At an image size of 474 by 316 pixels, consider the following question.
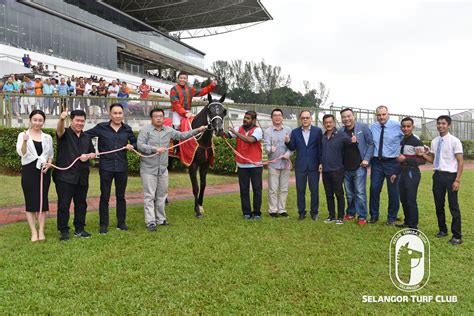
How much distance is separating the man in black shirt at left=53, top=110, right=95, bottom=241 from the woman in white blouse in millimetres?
177

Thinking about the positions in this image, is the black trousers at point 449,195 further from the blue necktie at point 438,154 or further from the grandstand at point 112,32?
the grandstand at point 112,32

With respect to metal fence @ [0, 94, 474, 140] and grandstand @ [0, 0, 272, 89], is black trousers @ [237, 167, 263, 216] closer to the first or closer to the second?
metal fence @ [0, 94, 474, 140]

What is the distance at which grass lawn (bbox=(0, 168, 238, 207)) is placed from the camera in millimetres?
7738

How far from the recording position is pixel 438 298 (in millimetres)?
3412

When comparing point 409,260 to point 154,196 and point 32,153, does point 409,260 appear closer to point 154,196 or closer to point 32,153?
point 154,196

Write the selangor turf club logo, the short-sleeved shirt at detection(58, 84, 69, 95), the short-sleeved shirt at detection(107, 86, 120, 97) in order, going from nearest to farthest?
1. the selangor turf club logo
2. the short-sleeved shirt at detection(58, 84, 69, 95)
3. the short-sleeved shirt at detection(107, 86, 120, 97)

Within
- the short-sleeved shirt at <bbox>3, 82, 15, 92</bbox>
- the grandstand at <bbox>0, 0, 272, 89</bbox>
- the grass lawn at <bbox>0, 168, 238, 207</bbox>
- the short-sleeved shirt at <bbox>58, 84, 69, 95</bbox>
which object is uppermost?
the grandstand at <bbox>0, 0, 272, 89</bbox>

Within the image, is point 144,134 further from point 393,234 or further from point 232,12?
point 232,12

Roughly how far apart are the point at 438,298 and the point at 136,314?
2.91 m

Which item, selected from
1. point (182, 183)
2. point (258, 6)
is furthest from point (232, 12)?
point (182, 183)

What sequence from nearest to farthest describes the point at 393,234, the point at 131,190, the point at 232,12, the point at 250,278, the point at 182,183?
the point at 250,278, the point at 393,234, the point at 131,190, the point at 182,183, the point at 232,12

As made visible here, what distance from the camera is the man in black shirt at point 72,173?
4.98 metres

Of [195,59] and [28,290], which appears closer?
[28,290]

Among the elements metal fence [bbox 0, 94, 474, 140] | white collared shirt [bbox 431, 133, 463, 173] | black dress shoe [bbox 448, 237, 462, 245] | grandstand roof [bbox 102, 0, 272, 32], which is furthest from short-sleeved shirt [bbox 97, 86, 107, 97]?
grandstand roof [bbox 102, 0, 272, 32]
